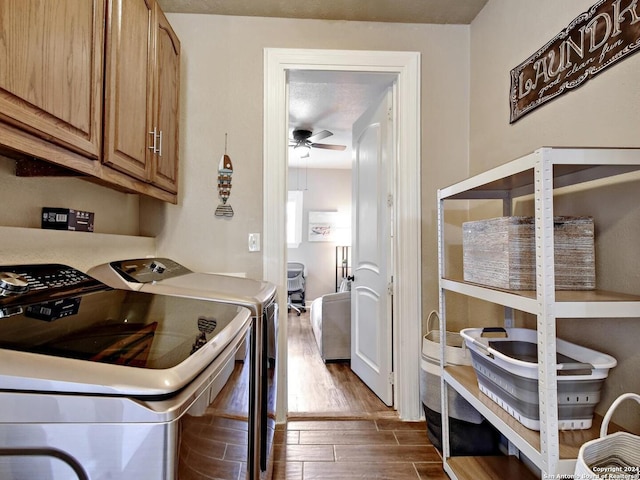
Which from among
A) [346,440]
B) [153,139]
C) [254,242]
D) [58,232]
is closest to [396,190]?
[254,242]

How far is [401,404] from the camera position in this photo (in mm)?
2178

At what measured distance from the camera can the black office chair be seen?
5820mm

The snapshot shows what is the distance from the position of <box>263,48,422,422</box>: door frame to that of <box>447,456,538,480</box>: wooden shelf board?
0.51 metres

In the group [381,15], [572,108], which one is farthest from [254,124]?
[572,108]

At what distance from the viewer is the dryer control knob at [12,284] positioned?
0.98 meters

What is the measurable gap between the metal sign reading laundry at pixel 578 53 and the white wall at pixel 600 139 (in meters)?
0.04

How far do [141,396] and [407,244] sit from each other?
181cm

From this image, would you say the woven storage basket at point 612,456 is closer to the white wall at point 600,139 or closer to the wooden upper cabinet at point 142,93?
the white wall at point 600,139

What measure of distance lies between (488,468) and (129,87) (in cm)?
226

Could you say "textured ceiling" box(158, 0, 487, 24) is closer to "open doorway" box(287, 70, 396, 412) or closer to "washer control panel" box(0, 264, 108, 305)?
"open doorway" box(287, 70, 396, 412)

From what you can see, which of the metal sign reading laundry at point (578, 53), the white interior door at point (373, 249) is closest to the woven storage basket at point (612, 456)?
the metal sign reading laundry at point (578, 53)

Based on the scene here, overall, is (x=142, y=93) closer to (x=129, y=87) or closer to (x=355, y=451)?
(x=129, y=87)

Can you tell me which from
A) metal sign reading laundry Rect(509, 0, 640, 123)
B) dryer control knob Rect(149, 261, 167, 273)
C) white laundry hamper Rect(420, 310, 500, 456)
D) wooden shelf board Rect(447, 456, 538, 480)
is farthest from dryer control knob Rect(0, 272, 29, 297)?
metal sign reading laundry Rect(509, 0, 640, 123)

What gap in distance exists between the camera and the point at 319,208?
6457 millimetres
